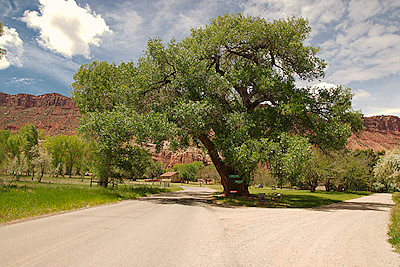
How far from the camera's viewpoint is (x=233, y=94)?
882 inches

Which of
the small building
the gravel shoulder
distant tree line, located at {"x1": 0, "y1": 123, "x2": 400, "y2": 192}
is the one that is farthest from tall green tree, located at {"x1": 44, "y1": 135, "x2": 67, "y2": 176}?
the gravel shoulder

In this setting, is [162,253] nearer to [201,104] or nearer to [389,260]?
[389,260]

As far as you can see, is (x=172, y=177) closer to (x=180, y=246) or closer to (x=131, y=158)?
(x=131, y=158)

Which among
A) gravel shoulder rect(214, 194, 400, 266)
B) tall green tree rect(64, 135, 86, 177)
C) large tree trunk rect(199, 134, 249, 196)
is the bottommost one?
gravel shoulder rect(214, 194, 400, 266)

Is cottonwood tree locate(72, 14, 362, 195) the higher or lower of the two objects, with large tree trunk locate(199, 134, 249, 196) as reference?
higher

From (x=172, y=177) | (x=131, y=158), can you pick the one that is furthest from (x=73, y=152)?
(x=131, y=158)

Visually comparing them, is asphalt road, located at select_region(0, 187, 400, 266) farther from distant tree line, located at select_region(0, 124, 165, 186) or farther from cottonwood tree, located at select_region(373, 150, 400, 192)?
cottonwood tree, located at select_region(373, 150, 400, 192)

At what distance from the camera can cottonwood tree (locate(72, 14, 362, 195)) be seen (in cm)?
1752

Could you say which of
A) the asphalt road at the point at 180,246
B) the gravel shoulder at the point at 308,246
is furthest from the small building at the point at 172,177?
the gravel shoulder at the point at 308,246

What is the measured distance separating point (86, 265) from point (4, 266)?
1273 millimetres

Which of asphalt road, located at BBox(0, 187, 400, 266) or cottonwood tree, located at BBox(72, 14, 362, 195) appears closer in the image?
asphalt road, located at BBox(0, 187, 400, 266)

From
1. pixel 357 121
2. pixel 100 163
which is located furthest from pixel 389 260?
pixel 100 163

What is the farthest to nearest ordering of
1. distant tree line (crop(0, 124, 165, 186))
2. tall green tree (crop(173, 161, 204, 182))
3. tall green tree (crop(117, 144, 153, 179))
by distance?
tall green tree (crop(173, 161, 204, 182)) → distant tree line (crop(0, 124, 165, 186)) → tall green tree (crop(117, 144, 153, 179))

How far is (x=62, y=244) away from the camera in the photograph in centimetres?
527
